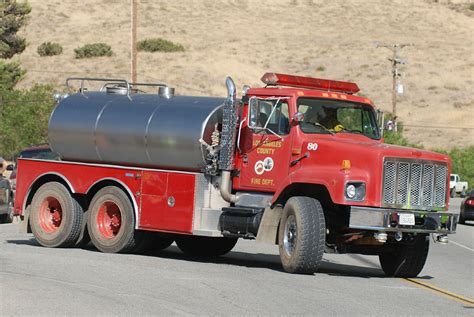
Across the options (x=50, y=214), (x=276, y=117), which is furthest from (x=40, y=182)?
(x=276, y=117)

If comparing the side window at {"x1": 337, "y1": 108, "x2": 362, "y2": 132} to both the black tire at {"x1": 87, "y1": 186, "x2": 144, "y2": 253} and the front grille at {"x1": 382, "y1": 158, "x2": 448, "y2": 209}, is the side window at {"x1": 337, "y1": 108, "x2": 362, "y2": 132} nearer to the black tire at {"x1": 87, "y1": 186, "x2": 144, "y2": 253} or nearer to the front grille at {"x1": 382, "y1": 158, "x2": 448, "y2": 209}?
the front grille at {"x1": 382, "y1": 158, "x2": 448, "y2": 209}

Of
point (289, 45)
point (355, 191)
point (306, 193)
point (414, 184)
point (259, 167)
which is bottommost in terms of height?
point (306, 193)

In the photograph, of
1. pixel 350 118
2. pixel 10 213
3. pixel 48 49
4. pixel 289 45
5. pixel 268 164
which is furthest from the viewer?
pixel 289 45

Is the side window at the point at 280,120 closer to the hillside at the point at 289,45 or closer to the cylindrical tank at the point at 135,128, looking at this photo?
the cylindrical tank at the point at 135,128

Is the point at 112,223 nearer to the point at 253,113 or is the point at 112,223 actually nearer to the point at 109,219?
the point at 109,219

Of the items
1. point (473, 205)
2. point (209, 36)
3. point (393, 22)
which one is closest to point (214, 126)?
point (473, 205)

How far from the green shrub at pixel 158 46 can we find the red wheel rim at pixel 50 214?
86.9 m

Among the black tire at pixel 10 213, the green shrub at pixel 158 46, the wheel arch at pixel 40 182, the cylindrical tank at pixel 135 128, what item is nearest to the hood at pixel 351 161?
the cylindrical tank at pixel 135 128

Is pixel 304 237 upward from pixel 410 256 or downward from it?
upward

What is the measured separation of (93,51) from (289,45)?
23197mm

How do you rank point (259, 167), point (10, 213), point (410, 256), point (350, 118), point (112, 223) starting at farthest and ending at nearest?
point (10, 213) → point (112, 223) → point (350, 118) → point (259, 167) → point (410, 256)

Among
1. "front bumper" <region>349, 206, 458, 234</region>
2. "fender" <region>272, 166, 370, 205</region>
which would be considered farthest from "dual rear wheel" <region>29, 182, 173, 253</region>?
"front bumper" <region>349, 206, 458, 234</region>

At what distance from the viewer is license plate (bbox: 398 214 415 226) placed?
15.5m

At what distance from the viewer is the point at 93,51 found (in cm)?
Answer: 10031
